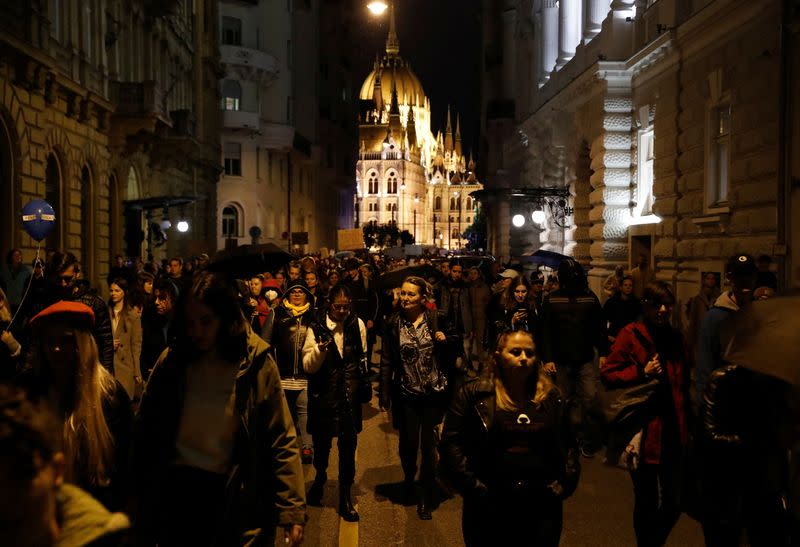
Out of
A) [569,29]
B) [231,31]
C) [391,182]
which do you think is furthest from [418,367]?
[391,182]

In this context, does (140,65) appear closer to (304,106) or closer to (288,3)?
(288,3)

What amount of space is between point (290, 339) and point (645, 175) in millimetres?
14678

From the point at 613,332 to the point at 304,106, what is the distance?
5453 centimetres

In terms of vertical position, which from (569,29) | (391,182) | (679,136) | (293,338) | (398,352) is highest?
(391,182)

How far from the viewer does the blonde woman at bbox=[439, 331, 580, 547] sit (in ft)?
14.1

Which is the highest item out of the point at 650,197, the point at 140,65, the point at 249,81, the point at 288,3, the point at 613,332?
the point at 288,3

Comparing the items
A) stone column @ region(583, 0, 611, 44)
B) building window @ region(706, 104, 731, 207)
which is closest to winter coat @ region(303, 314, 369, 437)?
building window @ region(706, 104, 731, 207)

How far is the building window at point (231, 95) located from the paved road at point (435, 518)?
45062mm

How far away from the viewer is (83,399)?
3668mm

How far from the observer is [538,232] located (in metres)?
35.7

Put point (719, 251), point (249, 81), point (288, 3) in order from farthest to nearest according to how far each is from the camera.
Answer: point (288, 3) < point (249, 81) < point (719, 251)

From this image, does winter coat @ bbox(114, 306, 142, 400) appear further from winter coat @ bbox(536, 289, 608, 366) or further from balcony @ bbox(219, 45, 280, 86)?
balcony @ bbox(219, 45, 280, 86)

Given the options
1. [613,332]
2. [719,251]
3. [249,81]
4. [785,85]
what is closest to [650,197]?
[719,251]

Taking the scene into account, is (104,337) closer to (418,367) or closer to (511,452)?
(418,367)
